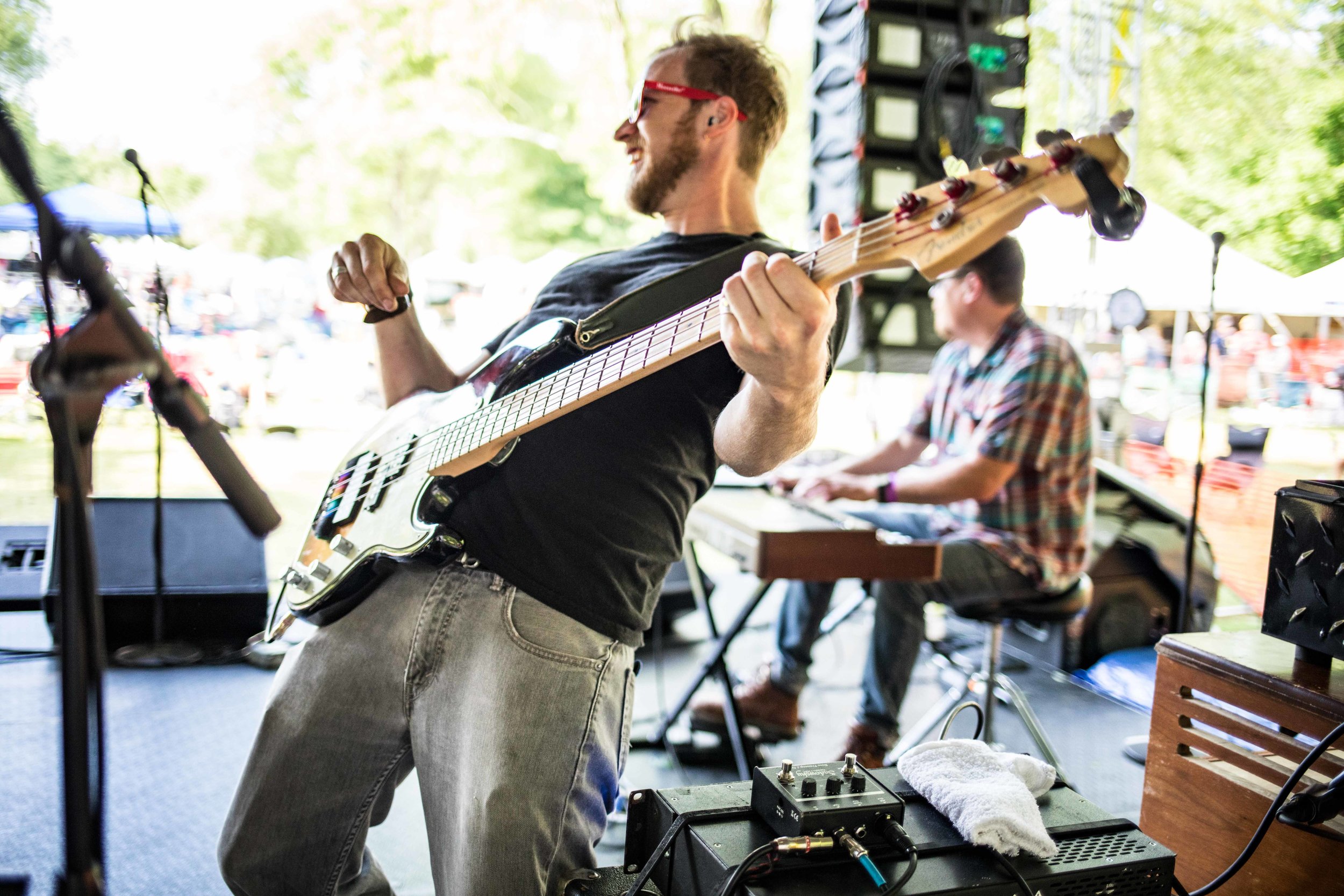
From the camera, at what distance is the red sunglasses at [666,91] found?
5.34ft

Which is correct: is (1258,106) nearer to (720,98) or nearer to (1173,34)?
(1173,34)

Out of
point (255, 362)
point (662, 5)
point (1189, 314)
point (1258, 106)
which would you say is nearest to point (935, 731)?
point (1258, 106)

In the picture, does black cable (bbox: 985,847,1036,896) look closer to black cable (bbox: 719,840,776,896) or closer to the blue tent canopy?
black cable (bbox: 719,840,776,896)

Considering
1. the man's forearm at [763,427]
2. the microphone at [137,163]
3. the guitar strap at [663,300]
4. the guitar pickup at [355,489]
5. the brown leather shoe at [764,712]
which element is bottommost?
the brown leather shoe at [764,712]

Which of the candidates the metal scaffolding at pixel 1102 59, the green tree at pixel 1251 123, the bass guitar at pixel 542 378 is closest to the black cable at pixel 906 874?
the bass guitar at pixel 542 378

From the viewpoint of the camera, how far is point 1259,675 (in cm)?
131

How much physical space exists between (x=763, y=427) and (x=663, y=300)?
30cm

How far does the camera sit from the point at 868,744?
271cm

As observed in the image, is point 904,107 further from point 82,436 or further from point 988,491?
point 82,436

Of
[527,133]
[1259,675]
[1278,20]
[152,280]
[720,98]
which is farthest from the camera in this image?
[527,133]

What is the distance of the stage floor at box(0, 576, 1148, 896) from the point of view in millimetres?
2270

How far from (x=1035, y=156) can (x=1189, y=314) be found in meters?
5.47

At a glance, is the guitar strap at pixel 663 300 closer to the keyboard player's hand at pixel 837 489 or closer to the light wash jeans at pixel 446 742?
the light wash jeans at pixel 446 742

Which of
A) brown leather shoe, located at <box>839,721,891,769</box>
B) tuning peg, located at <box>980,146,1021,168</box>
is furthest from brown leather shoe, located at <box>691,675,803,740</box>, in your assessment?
tuning peg, located at <box>980,146,1021,168</box>
